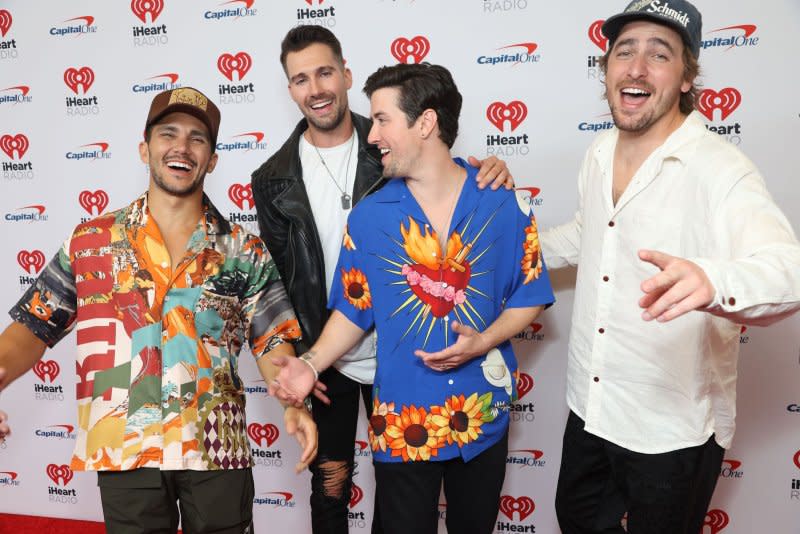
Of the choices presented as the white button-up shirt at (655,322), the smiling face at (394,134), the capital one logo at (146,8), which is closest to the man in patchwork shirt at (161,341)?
the smiling face at (394,134)

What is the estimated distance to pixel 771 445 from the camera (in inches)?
102

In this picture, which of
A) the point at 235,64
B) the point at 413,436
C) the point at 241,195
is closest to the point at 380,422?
the point at 413,436

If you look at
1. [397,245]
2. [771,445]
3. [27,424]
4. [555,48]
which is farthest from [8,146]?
[771,445]

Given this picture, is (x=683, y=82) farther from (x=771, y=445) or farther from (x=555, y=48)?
(x=771, y=445)

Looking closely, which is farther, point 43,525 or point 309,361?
point 43,525

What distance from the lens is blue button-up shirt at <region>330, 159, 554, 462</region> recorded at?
1708 millimetres

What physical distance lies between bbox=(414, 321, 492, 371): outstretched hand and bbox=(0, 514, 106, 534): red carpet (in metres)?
2.37

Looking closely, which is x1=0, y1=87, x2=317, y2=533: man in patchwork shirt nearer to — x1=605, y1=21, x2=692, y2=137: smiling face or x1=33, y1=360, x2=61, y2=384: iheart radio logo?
x1=605, y1=21, x2=692, y2=137: smiling face

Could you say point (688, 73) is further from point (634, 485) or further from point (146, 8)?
point (146, 8)

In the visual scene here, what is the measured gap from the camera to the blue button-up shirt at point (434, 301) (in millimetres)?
1708

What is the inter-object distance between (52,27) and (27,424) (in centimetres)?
202

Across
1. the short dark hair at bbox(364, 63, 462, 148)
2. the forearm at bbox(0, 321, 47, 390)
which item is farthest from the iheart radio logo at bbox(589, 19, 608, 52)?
the forearm at bbox(0, 321, 47, 390)

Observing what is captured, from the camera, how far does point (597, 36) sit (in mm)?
2490

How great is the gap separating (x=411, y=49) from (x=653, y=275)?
4.97 feet
